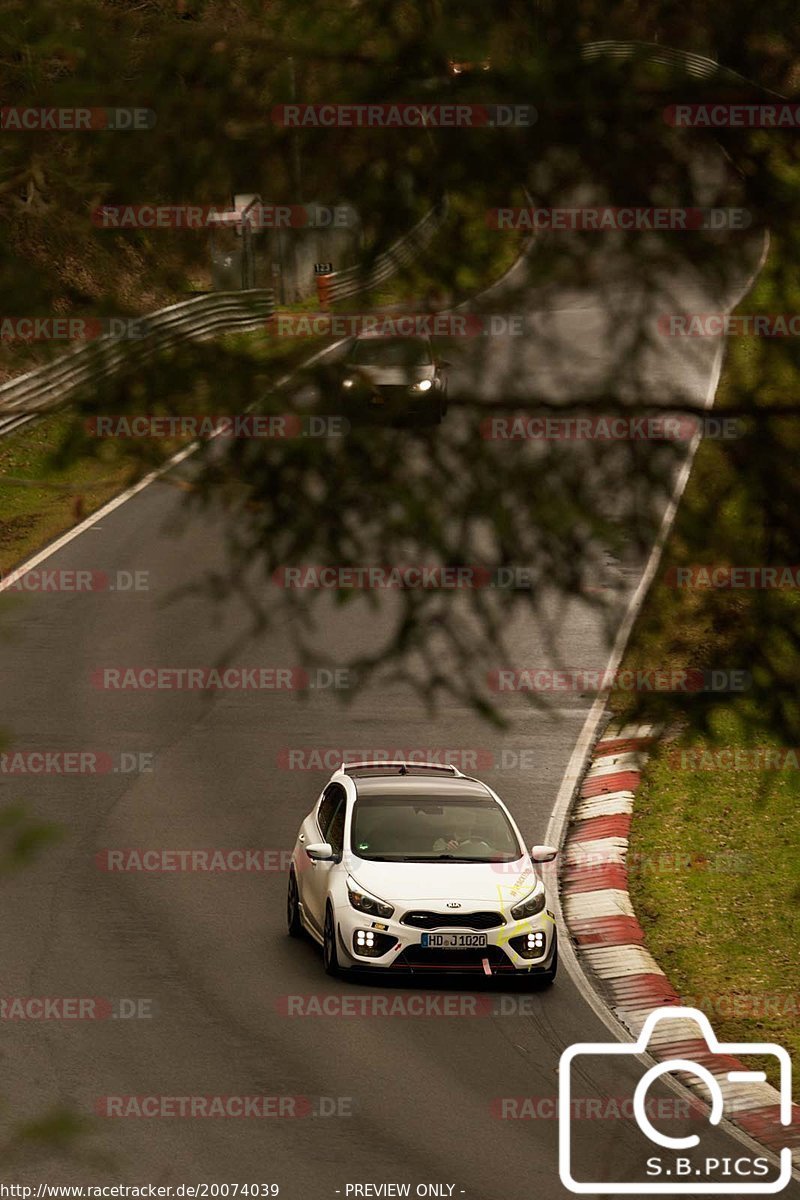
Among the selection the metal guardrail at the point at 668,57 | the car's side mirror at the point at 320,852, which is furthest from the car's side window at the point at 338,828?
the metal guardrail at the point at 668,57

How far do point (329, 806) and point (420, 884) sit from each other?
1.66 meters

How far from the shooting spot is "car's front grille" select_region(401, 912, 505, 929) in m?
14.3

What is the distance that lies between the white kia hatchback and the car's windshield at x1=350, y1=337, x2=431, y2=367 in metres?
8.69

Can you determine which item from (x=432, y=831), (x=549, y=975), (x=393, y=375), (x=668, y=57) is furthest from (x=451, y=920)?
(x=668, y=57)

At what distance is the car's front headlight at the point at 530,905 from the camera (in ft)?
47.0

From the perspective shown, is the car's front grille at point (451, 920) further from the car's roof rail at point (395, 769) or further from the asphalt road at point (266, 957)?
the car's roof rail at point (395, 769)

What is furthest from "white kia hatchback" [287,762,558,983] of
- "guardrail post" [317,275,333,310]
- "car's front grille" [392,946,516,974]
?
"guardrail post" [317,275,333,310]

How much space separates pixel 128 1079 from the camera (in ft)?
39.9

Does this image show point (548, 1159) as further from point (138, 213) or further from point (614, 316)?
point (138, 213)

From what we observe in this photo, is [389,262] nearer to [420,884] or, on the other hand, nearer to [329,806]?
[420,884]

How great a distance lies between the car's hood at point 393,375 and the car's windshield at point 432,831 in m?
9.04

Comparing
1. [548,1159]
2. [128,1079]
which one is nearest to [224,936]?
[128,1079]

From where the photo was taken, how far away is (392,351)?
6.23 m

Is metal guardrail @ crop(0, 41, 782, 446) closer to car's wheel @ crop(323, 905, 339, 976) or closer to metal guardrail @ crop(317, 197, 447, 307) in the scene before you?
metal guardrail @ crop(317, 197, 447, 307)
